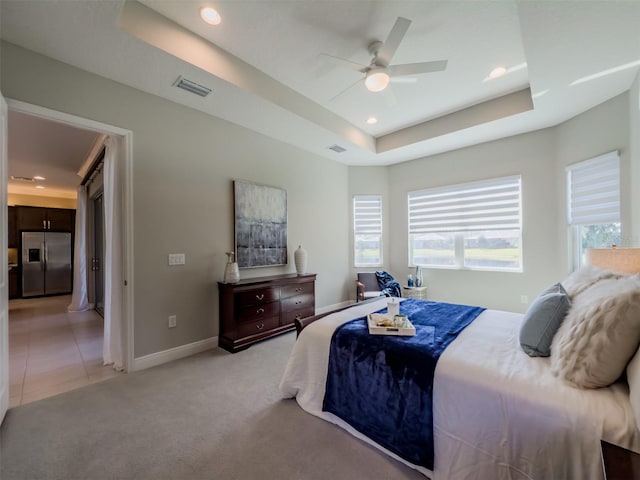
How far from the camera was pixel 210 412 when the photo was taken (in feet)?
6.83

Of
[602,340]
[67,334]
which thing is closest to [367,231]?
[602,340]

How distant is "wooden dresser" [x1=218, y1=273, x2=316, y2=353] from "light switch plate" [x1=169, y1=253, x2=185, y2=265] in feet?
1.70

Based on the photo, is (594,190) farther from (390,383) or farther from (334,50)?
(390,383)

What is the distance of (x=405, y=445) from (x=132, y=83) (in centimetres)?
387

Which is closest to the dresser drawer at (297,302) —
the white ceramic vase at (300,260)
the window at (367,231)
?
the white ceramic vase at (300,260)

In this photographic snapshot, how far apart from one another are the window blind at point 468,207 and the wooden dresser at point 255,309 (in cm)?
277

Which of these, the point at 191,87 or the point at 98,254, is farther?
the point at 98,254

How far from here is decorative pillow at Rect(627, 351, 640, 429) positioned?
987 millimetres

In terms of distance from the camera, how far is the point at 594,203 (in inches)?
127

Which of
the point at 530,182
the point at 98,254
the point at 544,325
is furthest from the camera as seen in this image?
the point at 98,254

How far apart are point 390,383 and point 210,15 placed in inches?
124

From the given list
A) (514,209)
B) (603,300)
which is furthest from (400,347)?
(514,209)

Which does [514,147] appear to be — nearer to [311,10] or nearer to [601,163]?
[601,163]

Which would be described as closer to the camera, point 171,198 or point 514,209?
point 171,198
